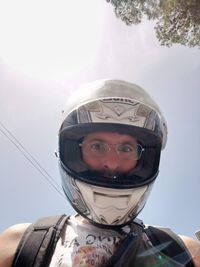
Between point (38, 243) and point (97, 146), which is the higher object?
point (97, 146)

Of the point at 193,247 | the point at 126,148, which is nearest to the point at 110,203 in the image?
the point at 126,148

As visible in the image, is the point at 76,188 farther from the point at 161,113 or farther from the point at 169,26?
the point at 169,26

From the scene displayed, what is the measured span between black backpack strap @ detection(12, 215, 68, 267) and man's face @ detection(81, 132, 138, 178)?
0.28 m

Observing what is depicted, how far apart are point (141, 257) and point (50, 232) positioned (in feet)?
1.19

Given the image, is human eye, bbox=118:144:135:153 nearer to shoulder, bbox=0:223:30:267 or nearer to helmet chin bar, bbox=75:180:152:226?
helmet chin bar, bbox=75:180:152:226

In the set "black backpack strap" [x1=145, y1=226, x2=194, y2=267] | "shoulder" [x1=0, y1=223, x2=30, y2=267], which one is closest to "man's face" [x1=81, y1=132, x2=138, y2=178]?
"black backpack strap" [x1=145, y1=226, x2=194, y2=267]

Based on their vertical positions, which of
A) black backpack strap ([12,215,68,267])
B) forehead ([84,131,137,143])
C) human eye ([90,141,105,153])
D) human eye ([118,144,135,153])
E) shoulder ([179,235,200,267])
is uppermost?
forehead ([84,131,137,143])

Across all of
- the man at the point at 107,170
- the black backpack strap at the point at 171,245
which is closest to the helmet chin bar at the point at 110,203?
the man at the point at 107,170

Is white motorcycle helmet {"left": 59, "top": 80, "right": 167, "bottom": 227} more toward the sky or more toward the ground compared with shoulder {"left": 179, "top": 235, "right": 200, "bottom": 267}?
more toward the sky

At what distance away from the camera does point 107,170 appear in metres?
1.39

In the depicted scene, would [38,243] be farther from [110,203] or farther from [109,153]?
[109,153]

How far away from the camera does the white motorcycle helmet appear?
1377 mm

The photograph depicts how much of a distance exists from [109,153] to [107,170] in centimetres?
7

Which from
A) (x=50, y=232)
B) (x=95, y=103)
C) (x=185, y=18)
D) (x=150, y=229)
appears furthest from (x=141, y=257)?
(x=185, y=18)
